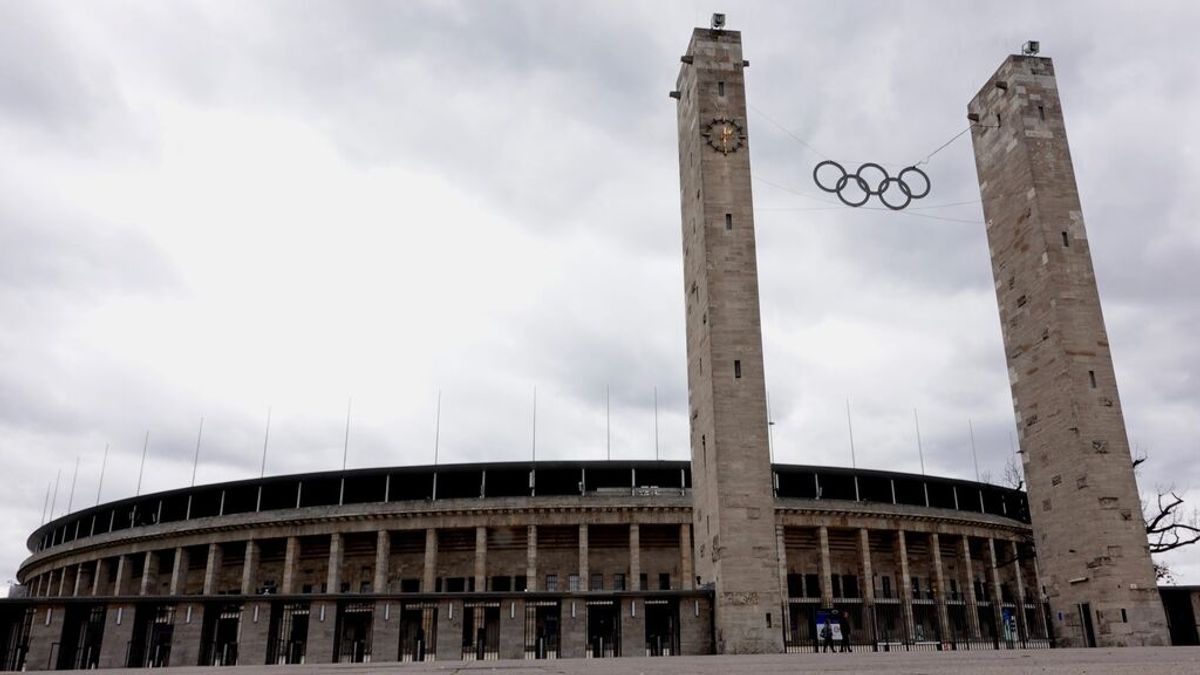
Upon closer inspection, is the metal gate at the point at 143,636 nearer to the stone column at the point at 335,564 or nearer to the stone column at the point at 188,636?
the stone column at the point at 188,636

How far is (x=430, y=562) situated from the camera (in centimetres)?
5834

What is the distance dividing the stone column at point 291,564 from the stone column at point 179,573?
8.29 m

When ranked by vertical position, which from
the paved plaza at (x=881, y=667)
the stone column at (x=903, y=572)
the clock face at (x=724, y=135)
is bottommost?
the paved plaza at (x=881, y=667)

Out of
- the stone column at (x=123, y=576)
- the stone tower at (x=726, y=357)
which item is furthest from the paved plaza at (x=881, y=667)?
the stone column at (x=123, y=576)

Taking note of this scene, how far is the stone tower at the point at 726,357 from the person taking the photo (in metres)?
34.1

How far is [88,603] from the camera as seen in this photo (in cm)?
2970

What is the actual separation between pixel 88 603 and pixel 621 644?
18.6 metres

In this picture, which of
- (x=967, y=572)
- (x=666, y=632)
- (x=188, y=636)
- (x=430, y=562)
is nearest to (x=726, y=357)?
(x=666, y=632)

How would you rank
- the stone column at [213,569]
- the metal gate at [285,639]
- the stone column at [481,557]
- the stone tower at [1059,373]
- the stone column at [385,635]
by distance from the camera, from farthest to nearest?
1. the stone column at [213,569]
2. the stone column at [481,557]
3. the stone tower at [1059,373]
4. the metal gate at [285,639]
5. the stone column at [385,635]

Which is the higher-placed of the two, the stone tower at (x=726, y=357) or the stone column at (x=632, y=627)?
the stone tower at (x=726, y=357)

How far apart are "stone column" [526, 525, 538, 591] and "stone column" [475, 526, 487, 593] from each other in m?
2.84

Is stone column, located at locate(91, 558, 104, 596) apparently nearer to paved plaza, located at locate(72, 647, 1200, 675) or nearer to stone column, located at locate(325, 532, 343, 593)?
stone column, located at locate(325, 532, 343, 593)

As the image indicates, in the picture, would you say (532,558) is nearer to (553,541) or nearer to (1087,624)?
(553,541)

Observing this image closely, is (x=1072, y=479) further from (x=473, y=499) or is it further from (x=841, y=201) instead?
(x=473, y=499)
